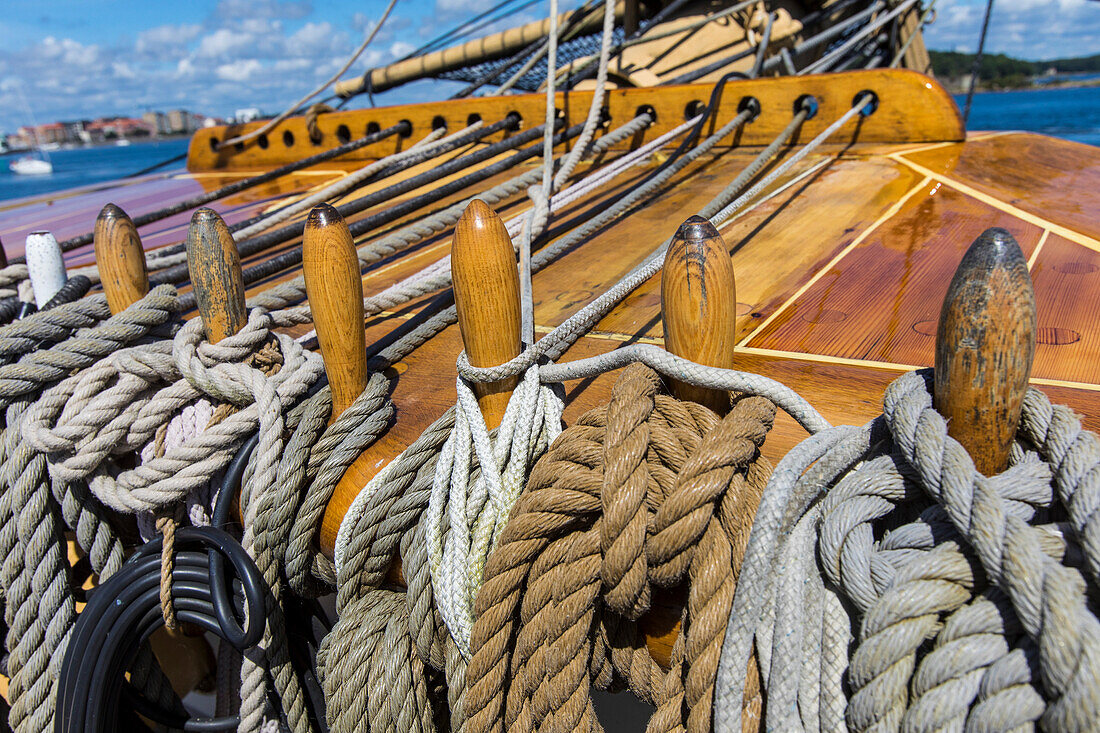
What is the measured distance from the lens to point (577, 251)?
161 centimetres

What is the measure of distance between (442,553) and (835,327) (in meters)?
0.72

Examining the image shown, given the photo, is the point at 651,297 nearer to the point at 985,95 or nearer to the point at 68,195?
the point at 68,195

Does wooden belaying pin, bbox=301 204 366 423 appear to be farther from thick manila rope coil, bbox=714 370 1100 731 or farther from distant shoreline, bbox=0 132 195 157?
distant shoreline, bbox=0 132 195 157

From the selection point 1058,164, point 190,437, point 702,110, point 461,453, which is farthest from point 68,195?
point 1058,164

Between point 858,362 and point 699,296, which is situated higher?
point 699,296

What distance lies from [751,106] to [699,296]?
169 cm

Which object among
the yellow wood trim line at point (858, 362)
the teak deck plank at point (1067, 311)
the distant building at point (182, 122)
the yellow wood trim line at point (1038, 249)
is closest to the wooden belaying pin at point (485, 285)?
the yellow wood trim line at point (858, 362)

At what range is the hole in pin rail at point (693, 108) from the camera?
217 cm

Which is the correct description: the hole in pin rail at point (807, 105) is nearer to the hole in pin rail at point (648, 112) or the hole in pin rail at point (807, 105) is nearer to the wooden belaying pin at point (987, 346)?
the hole in pin rail at point (648, 112)

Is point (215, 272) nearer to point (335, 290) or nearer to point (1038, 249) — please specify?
point (335, 290)

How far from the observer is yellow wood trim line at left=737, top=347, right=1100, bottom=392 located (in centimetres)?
87

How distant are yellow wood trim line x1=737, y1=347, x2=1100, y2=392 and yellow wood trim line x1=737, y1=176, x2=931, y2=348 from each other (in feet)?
0.13

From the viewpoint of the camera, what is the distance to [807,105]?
200 centimetres

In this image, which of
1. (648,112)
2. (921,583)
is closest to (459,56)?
(648,112)
